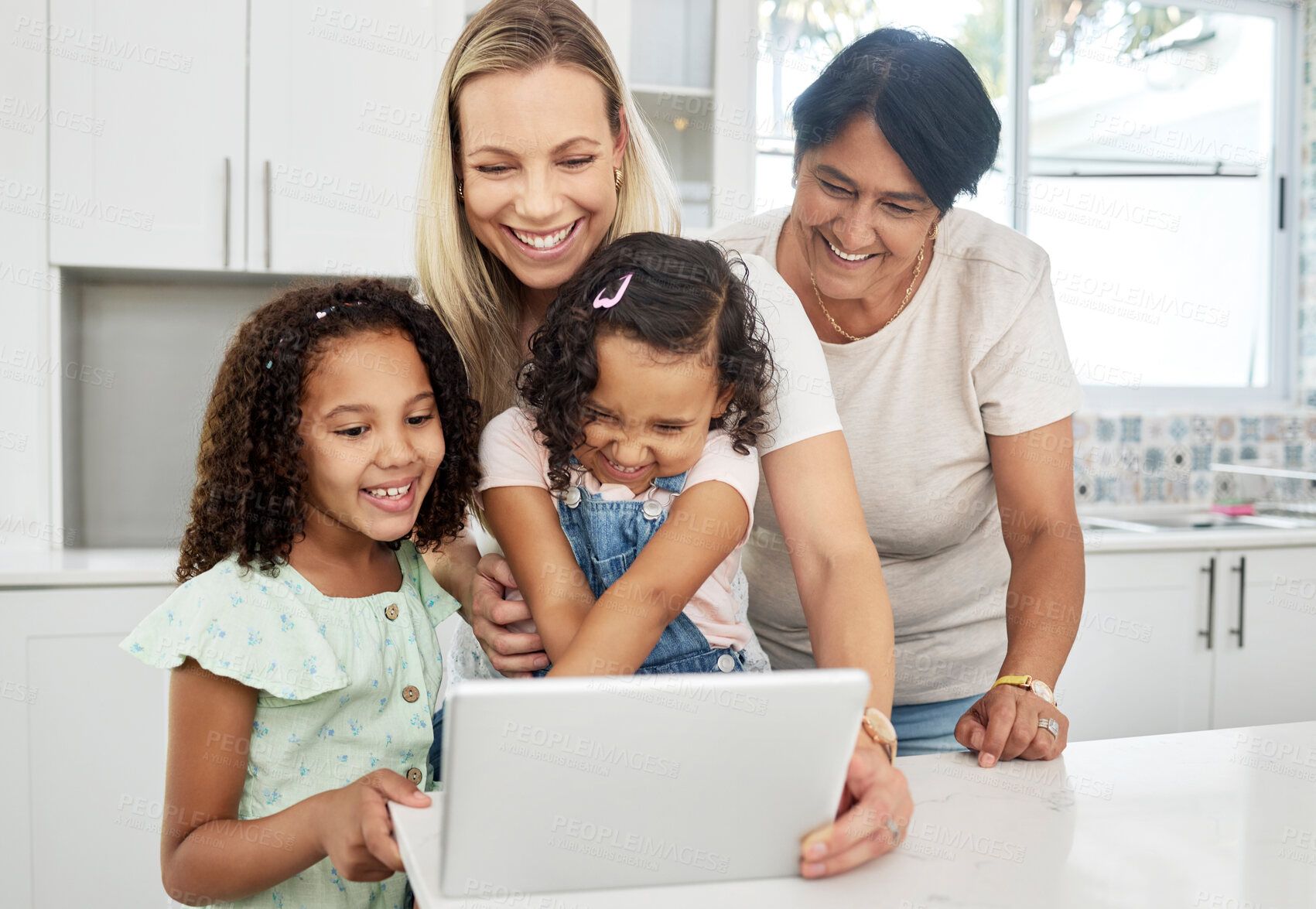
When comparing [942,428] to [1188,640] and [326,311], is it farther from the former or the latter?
[1188,640]

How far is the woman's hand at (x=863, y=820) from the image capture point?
68 centimetres

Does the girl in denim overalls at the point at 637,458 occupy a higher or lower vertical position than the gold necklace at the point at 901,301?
lower

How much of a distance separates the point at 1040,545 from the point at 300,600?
874 millimetres

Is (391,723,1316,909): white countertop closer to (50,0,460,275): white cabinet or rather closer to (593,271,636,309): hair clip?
(593,271,636,309): hair clip

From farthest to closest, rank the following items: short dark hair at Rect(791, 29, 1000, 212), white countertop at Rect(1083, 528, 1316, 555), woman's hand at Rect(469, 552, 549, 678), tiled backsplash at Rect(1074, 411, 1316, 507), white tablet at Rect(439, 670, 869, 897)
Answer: tiled backsplash at Rect(1074, 411, 1316, 507) < white countertop at Rect(1083, 528, 1316, 555) < short dark hair at Rect(791, 29, 1000, 212) < woman's hand at Rect(469, 552, 549, 678) < white tablet at Rect(439, 670, 869, 897)

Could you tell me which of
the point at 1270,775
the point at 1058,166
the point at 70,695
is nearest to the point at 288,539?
the point at 1270,775

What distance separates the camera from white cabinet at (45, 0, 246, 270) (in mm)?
2303

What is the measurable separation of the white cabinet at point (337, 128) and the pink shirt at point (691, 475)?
150cm

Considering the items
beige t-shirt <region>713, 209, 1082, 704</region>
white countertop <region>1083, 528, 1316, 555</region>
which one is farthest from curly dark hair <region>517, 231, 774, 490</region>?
white countertop <region>1083, 528, 1316, 555</region>

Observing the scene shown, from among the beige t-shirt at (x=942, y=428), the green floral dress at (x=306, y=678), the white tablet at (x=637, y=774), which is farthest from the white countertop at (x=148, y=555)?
the white tablet at (x=637, y=774)

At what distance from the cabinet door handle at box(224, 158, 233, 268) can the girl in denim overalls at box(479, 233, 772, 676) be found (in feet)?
5.12

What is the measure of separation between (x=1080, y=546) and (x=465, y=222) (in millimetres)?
841

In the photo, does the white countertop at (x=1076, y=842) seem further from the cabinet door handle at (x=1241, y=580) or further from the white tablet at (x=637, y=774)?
the cabinet door handle at (x=1241, y=580)

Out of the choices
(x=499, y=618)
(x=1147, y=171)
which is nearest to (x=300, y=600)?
(x=499, y=618)
